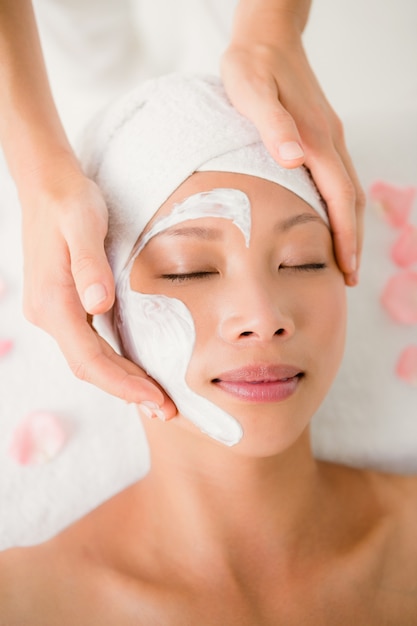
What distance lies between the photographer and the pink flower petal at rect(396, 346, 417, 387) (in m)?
1.65

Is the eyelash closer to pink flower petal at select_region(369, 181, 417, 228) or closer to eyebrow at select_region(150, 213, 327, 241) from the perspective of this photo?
eyebrow at select_region(150, 213, 327, 241)

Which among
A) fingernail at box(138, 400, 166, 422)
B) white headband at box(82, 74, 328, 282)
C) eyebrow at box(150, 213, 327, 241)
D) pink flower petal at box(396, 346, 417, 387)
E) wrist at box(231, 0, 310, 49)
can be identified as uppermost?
wrist at box(231, 0, 310, 49)

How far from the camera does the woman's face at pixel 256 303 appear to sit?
3.46ft

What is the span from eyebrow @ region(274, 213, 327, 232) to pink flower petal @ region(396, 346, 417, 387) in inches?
25.6

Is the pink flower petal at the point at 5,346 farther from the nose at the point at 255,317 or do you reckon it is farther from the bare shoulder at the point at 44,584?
the nose at the point at 255,317

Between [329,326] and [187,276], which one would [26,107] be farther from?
[329,326]

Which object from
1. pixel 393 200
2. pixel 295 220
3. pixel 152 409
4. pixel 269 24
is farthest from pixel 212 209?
pixel 393 200

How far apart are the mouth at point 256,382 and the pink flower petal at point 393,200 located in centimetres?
94

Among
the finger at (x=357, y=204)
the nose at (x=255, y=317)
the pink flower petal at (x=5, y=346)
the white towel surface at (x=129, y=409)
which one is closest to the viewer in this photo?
the nose at (x=255, y=317)

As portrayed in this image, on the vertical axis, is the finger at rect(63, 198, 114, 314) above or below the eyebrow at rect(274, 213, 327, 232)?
above

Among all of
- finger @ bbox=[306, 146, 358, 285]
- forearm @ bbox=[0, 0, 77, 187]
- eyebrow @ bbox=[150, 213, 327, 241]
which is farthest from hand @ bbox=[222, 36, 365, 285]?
forearm @ bbox=[0, 0, 77, 187]

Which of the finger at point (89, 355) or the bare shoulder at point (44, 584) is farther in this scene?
the bare shoulder at point (44, 584)

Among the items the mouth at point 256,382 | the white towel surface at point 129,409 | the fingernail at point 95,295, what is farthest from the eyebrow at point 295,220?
the white towel surface at point 129,409

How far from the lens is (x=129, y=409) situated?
161cm
